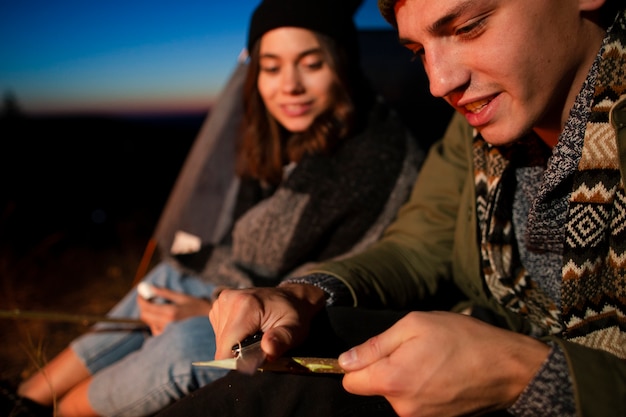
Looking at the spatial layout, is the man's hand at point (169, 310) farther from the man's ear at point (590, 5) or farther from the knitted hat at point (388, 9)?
the man's ear at point (590, 5)

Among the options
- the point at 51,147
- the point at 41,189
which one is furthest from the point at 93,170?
the point at 51,147

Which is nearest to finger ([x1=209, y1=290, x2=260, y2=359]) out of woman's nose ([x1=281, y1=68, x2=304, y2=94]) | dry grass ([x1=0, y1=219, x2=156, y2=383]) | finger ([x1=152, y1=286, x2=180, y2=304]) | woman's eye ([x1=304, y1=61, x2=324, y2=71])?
finger ([x1=152, y1=286, x2=180, y2=304])

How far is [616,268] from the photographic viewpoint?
1215 mm

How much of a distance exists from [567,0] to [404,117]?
8.54 feet

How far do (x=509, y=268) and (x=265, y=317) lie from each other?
0.80 metres

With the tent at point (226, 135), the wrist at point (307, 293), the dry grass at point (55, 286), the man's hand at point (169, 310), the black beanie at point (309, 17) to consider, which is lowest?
the dry grass at point (55, 286)

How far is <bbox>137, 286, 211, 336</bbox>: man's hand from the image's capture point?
225cm

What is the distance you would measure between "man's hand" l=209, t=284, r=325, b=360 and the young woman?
1018 millimetres

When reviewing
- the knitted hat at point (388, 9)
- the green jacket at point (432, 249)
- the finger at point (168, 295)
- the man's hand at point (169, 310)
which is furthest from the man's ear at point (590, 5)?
the finger at point (168, 295)

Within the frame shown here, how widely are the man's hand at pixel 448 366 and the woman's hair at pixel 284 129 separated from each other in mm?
1626

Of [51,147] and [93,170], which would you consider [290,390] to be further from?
[51,147]

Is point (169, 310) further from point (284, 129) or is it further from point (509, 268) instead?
point (509, 268)

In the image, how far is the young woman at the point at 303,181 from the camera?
7.74 ft

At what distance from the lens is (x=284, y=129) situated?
2.91 m
